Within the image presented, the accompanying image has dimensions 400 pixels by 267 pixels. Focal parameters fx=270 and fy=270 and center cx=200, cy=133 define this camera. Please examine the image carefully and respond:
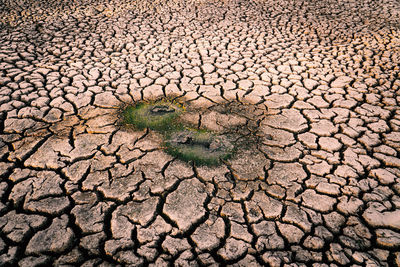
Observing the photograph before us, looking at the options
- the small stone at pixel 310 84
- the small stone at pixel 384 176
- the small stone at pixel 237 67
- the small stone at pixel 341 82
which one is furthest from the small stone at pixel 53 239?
the small stone at pixel 341 82

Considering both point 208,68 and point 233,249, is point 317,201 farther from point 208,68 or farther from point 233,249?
point 208,68

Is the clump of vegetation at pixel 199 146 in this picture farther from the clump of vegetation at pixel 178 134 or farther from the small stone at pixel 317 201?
the small stone at pixel 317 201

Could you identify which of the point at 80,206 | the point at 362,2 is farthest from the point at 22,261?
the point at 362,2

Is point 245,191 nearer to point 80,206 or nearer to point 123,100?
point 80,206

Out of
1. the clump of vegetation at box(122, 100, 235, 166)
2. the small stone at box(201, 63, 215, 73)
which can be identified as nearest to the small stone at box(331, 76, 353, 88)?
the small stone at box(201, 63, 215, 73)

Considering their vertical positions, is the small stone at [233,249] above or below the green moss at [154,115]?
below

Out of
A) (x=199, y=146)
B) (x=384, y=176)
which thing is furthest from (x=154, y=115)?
(x=384, y=176)
